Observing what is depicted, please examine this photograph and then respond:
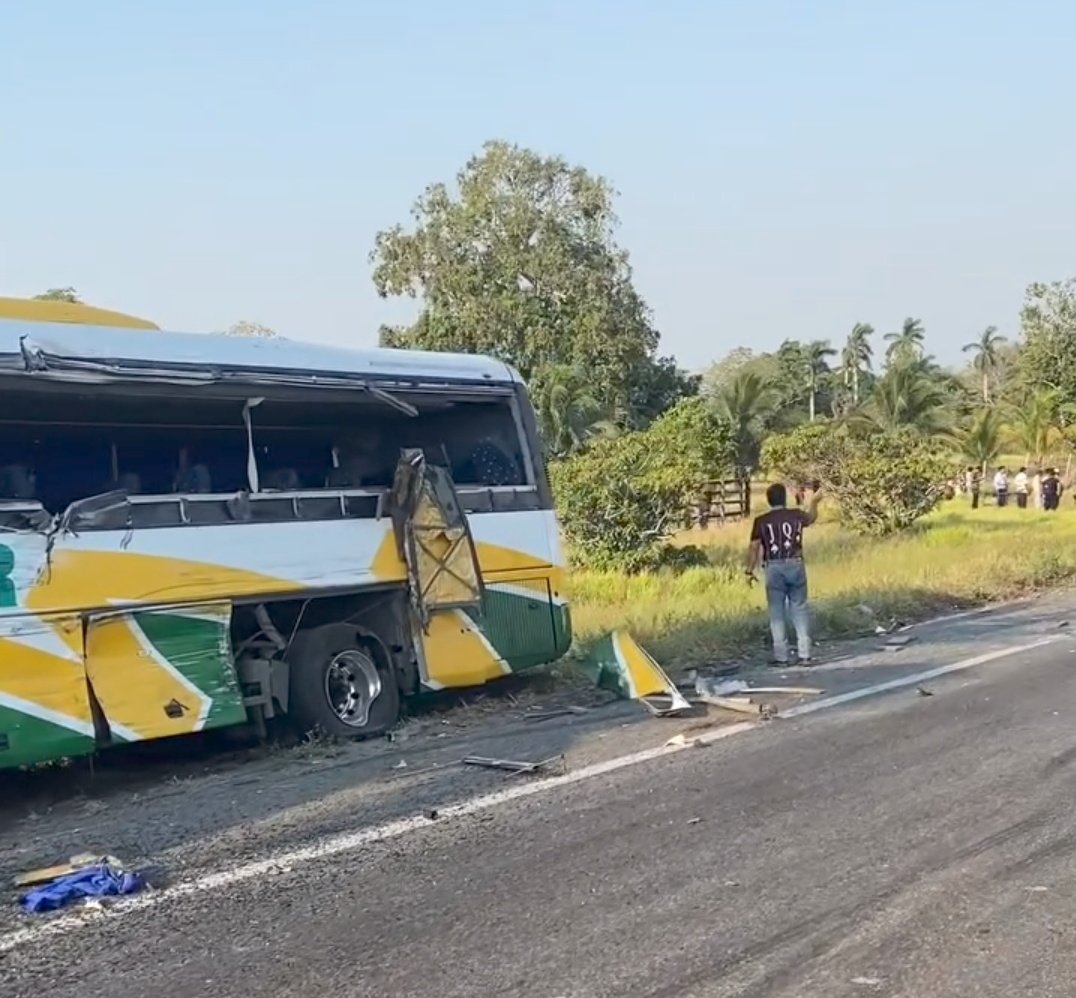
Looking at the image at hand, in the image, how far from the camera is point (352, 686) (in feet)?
33.0

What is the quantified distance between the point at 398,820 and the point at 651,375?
41698 mm

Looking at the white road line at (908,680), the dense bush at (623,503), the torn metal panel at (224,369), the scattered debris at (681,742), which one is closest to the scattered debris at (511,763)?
the scattered debris at (681,742)

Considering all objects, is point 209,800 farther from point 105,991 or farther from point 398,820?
point 105,991

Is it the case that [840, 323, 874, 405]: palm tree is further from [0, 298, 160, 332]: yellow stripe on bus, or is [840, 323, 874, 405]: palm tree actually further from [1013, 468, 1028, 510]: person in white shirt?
[0, 298, 160, 332]: yellow stripe on bus

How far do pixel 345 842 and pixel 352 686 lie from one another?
3.34 m

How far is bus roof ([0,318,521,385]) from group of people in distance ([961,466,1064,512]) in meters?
32.9

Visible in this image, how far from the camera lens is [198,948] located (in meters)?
5.27

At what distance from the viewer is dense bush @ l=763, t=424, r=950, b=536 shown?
30.2m

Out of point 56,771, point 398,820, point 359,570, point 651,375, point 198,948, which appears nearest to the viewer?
point 198,948

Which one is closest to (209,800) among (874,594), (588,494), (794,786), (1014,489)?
(794,786)

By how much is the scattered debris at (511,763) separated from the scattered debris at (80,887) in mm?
2633

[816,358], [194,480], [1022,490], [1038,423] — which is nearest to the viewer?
[194,480]

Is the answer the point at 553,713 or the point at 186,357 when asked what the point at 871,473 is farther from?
the point at 186,357

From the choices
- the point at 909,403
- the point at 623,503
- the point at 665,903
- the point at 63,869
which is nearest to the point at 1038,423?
the point at 909,403
